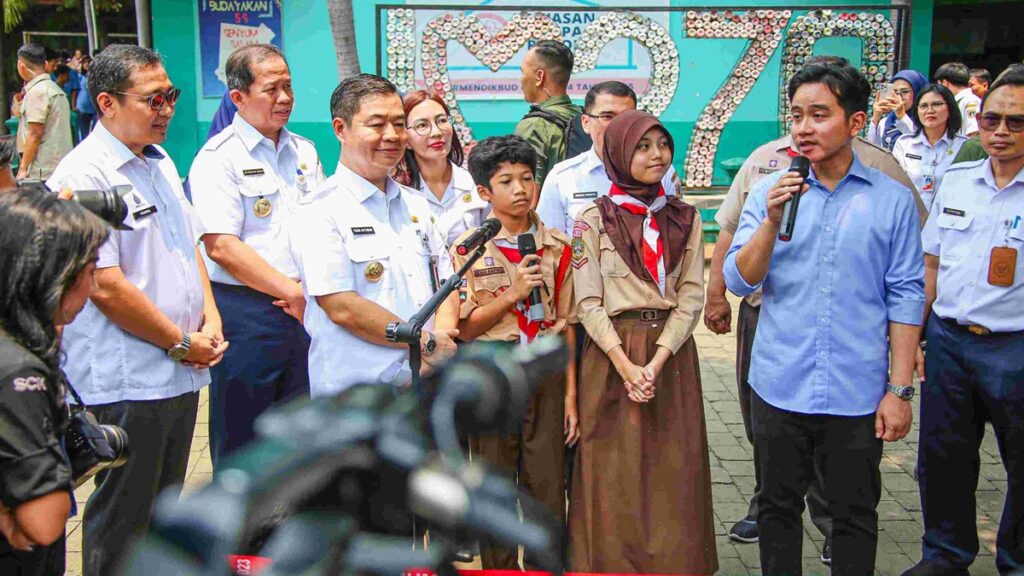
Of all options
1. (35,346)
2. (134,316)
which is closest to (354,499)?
(35,346)

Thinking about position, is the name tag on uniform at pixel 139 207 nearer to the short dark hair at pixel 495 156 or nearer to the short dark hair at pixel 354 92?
the short dark hair at pixel 354 92

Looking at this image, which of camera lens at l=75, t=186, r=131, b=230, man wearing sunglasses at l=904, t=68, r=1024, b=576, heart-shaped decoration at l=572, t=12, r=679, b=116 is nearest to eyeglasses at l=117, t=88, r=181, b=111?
camera lens at l=75, t=186, r=131, b=230

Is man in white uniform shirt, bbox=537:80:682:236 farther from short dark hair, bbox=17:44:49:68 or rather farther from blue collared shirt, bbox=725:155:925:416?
short dark hair, bbox=17:44:49:68

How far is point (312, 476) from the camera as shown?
1.32 metres

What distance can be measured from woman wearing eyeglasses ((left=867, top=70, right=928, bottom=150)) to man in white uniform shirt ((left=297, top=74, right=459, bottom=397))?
5337 millimetres

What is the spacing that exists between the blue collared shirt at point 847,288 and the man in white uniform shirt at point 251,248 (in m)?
1.85

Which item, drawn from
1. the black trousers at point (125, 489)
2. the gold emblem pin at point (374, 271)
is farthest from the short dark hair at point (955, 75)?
the black trousers at point (125, 489)

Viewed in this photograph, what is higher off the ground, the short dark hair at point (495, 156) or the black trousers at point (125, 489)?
the short dark hair at point (495, 156)

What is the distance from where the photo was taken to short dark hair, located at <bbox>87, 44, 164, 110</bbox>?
3156mm

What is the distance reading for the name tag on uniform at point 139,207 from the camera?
309cm

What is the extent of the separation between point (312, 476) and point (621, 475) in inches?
92.0

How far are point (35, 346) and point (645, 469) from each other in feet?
7.19

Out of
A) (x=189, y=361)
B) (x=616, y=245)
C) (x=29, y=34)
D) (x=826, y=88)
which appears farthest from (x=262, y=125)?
(x=29, y=34)

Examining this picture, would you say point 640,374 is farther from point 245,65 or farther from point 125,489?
point 245,65
